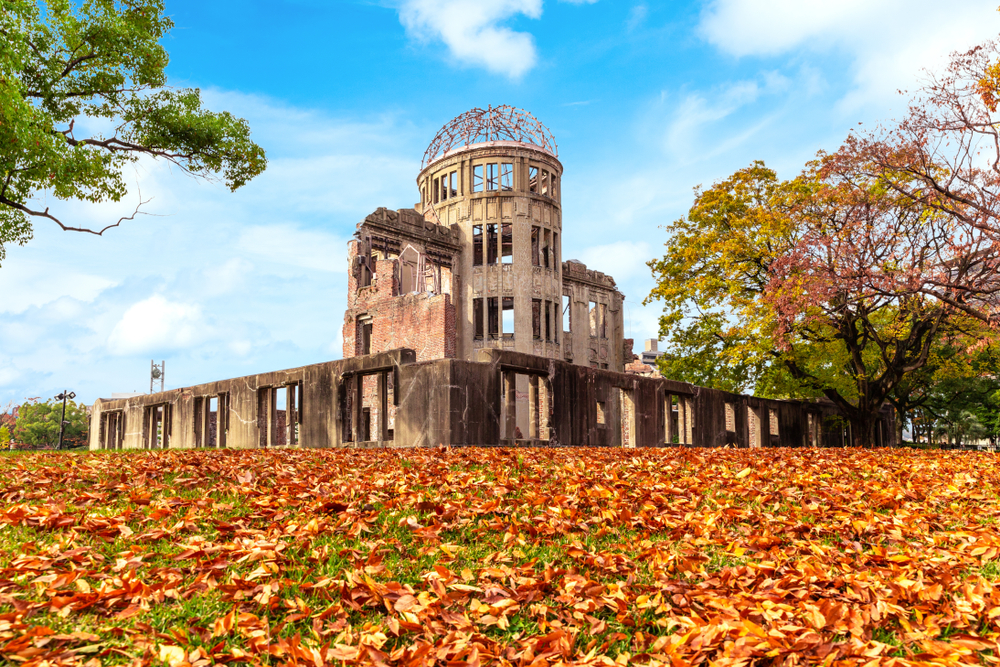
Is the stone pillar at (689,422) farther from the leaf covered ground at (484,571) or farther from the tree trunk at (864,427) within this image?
the leaf covered ground at (484,571)

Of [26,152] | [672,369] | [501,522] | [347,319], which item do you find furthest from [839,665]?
[347,319]

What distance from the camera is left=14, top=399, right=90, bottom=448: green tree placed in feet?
202

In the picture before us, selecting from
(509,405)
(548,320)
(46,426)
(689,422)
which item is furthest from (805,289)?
(46,426)

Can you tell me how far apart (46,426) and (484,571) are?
6981cm

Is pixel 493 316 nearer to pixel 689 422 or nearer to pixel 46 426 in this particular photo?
pixel 689 422

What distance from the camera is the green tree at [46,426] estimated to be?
2422 inches

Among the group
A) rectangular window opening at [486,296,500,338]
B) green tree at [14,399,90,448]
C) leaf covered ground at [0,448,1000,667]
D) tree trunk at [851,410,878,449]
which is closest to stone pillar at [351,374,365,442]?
leaf covered ground at [0,448,1000,667]

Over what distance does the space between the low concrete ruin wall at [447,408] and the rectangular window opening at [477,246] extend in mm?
15865

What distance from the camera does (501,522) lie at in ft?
18.9

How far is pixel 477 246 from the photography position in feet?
120

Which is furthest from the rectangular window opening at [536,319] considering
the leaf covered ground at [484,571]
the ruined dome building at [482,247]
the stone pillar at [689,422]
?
the leaf covered ground at [484,571]

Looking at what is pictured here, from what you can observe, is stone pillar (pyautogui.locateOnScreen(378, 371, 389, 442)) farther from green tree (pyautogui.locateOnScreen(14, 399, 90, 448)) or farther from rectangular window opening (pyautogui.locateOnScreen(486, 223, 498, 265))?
green tree (pyautogui.locateOnScreen(14, 399, 90, 448))

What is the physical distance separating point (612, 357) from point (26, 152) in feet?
102

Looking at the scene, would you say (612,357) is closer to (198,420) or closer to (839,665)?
(198,420)
